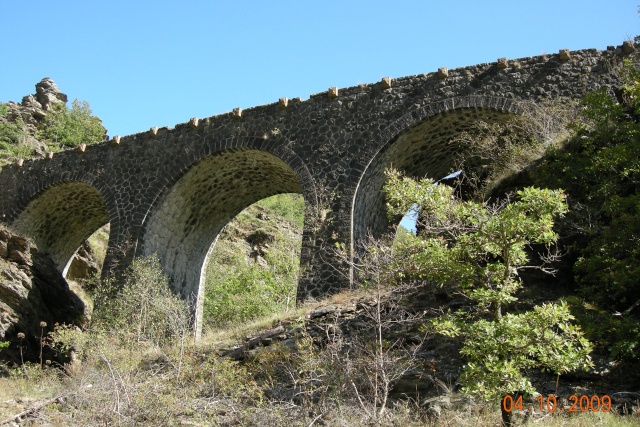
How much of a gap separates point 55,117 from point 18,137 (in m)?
5.03

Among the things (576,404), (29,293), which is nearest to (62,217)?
(29,293)

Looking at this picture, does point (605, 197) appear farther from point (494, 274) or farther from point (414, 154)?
point (414, 154)

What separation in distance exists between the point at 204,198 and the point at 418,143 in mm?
6730

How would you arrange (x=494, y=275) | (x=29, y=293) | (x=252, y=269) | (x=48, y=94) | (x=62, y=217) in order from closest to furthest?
1. (x=494, y=275)
2. (x=29, y=293)
3. (x=62, y=217)
4. (x=252, y=269)
5. (x=48, y=94)

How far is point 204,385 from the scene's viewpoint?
10.1 metres

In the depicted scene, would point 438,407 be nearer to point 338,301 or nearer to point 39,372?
point 338,301

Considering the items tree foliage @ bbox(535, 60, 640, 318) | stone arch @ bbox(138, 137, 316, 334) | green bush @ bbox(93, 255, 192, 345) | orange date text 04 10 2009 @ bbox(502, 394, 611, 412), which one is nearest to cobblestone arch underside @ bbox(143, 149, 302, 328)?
stone arch @ bbox(138, 137, 316, 334)

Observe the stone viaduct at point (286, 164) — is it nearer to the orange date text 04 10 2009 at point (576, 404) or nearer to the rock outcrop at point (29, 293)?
the rock outcrop at point (29, 293)

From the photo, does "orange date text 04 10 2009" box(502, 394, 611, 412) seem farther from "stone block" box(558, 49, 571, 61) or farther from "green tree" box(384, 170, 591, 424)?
"stone block" box(558, 49, 571, 61)

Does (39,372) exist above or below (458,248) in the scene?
below

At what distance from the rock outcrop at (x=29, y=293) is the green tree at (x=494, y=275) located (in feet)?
40.0

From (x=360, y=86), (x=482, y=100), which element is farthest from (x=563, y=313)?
(x=360, y=86)

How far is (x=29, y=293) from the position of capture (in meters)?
18.1

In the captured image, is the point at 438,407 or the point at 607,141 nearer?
the point at 438,407
